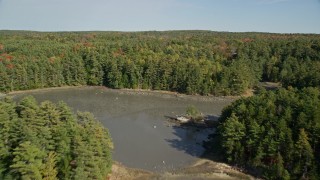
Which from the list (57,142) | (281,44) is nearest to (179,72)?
(281,44)

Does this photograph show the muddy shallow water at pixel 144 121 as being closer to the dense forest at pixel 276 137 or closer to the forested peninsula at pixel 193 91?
the forested peninsula at pixel 193 91

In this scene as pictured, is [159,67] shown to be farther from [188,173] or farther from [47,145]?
[47,145]

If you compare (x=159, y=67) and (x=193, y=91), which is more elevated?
(x=159, y=67)

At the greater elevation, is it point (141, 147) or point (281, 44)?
point (281, 44)

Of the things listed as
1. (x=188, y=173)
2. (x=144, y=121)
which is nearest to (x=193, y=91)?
(x=144, y=121)

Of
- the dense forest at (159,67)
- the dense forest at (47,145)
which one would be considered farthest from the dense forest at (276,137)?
the dense forest at (159,67)

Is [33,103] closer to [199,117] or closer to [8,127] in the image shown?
[8,127]

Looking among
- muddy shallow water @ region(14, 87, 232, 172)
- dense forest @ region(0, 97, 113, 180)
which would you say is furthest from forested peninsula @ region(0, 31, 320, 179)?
muddy shallow water @ region(14, 87, 232, 172)

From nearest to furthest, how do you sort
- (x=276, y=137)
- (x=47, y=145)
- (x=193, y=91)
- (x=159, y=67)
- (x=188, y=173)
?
→ (x=47, y=145), (x=188, y=173), (x=276, y=137), (x=193, y=91), (x=159, y=67)
